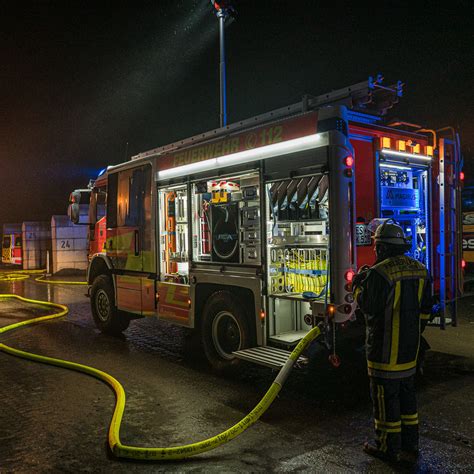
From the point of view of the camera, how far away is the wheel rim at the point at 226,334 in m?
6.14

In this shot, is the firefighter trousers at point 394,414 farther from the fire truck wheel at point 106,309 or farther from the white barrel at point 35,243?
the white barrel at point 35,243

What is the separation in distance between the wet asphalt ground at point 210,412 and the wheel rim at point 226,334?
1.09ft

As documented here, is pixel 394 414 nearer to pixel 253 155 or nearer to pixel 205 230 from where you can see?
pixel 253 155

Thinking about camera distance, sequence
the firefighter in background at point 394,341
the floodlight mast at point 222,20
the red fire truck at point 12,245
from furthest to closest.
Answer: the red fire truck at point 12,245 → the floodlight mast at point 222,20 → the firefighter in background at point 394,341

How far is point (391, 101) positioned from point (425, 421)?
11.5ft

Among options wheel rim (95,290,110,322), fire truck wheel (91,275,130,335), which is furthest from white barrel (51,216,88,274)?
wheel rim (95,290,110,322)

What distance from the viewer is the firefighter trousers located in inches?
148

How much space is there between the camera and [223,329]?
634 cm

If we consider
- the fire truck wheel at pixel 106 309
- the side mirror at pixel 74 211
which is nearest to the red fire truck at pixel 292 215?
the fire truck wheel at pixel 106 309

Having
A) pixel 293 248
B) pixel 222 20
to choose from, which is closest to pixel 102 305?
pixel 293 248

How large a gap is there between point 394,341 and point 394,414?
53cm

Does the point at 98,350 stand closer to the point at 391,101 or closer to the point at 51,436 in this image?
the point at 51,436

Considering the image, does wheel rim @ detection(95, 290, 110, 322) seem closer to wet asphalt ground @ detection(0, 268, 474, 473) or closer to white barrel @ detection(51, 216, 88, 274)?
wet asphalt ground @ detection(0, 268, 474, 473)

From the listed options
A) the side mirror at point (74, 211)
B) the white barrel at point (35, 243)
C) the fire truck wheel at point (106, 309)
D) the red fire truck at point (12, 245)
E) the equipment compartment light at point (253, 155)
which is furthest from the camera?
the red fire truck at point (12, 245)
